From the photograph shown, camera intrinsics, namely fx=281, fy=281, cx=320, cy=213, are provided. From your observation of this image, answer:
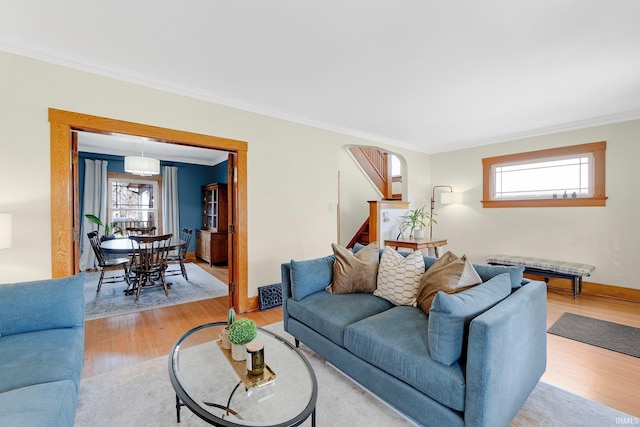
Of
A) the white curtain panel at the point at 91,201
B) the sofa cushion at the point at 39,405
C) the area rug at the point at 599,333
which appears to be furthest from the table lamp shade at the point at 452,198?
the white curtain panel at the point at 91,201

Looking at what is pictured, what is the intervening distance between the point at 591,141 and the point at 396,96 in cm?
316

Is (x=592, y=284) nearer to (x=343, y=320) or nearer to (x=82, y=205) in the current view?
(x=343, y=320)

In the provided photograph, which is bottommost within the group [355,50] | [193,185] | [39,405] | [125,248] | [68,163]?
[39,405]

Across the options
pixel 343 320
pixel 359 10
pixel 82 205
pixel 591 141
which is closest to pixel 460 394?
→ pixel 343 320

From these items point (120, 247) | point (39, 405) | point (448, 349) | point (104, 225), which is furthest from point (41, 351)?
point (104, 225)

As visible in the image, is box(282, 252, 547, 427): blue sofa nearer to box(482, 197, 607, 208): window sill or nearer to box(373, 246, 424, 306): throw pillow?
box(373, 246, 424, 306): throw pillow

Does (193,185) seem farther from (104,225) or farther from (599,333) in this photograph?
(599,333)

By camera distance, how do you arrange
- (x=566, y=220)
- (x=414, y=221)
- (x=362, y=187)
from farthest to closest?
1. (x=362, y=187)
2. (x=414, y=221)
3. (x=566, y=220)

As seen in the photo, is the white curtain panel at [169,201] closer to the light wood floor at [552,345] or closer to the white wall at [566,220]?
the light wood floor at [552,345]

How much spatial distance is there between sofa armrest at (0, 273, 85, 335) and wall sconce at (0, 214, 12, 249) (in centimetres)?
28

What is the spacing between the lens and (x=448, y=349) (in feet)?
4.63

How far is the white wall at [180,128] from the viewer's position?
2211mm

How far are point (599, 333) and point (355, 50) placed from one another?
357cm

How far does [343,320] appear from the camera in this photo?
202 centimetres
